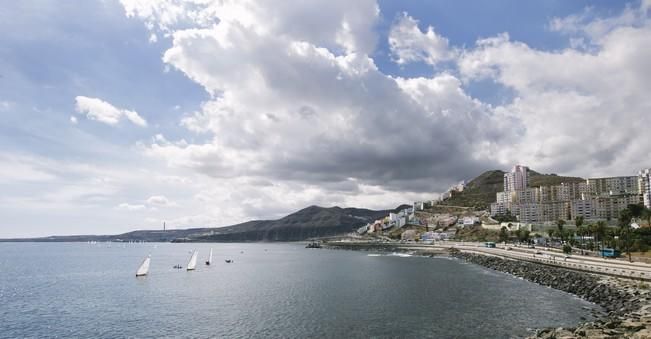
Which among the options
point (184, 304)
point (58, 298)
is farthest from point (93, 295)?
point (184, 304)

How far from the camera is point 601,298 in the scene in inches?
2058

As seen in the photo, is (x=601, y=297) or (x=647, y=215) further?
(x=647, y=215)

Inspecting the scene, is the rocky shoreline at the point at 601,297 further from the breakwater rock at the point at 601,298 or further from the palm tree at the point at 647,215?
the palm tree at the point at 647,215

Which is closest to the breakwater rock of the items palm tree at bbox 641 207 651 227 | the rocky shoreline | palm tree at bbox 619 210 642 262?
the rocky shoreline

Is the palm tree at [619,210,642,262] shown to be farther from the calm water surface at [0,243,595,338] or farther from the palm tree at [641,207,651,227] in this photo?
the calm water surface at [0,243,595,338]

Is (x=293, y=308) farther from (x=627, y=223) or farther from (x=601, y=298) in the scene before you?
(x=627, y=223)

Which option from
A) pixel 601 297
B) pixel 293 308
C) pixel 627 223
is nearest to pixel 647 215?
pixel 627 223

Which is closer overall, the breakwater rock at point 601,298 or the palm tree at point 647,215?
the breakwater rock at point 601,298

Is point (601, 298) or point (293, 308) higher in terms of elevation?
point (601, 298)

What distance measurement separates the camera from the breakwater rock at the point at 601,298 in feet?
113

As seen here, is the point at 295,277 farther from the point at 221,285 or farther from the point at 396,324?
the point at 396,324

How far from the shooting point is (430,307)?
53.4 metres

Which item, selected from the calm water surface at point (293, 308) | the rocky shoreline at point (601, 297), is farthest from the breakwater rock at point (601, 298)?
the calm water surface at point (293, 308)

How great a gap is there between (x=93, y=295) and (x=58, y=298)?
191 inches
